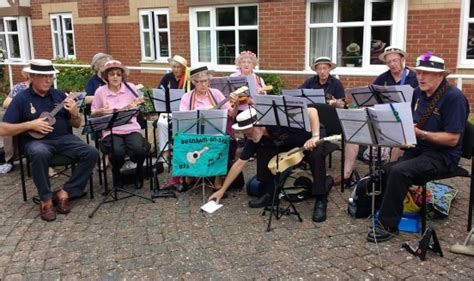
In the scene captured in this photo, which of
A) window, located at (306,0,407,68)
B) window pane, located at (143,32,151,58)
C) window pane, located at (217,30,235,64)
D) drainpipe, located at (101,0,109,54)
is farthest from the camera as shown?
drainpipe, located at (101,0,109,54)

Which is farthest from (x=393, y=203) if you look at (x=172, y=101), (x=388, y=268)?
(x=172, y=101)

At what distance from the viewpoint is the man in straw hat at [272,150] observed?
15.0ft

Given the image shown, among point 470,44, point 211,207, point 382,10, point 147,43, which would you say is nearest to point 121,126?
point 211,207

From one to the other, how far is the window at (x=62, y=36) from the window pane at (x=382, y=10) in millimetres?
9093

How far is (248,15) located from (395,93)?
6.49m

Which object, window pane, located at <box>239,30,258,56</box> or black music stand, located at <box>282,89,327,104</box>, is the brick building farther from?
black music stand, located at <box>282,89,327,104</box>

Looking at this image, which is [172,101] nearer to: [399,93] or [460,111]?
[399,93]

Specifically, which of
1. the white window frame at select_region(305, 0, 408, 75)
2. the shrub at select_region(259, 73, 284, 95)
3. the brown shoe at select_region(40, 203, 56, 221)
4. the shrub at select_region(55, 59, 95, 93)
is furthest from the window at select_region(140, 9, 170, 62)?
the brown shoe at select_region(40, 203, 56, 221)

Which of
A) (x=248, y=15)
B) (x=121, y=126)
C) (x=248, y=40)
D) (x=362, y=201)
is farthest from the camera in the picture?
(x=248, y=40)

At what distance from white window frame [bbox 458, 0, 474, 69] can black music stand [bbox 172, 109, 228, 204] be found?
5.43m

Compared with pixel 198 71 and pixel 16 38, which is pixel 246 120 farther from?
pixel 16 38

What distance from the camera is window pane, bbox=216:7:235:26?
11094 millimetres

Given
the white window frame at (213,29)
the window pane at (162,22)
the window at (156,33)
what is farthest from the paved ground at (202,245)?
the window pane at (162,22)

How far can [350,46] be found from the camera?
9.61 m
